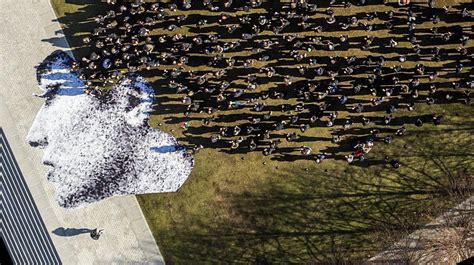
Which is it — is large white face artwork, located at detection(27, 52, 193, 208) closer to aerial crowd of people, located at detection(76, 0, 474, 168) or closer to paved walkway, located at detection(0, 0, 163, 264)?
paved walkway, located at detection(0, 0, 163, 264)

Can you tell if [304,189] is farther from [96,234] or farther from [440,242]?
[96,234]

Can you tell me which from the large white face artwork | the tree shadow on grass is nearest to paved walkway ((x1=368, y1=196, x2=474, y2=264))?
the tree shadow on grass

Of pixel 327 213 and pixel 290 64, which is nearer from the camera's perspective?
pixel 290 64

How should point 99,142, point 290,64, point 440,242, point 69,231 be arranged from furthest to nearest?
point 69,231
point 99,142
point 290,64
point 440,242

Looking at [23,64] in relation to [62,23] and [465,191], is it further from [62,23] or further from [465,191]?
[465,191]

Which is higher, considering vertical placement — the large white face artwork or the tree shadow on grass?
the large white face artwork

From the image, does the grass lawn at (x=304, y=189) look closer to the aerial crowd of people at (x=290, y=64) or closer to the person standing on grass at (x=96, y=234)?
the aerial crowd of people at (x=290, y=64)

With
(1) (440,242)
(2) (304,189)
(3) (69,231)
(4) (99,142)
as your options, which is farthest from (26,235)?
(1) (440,242)
